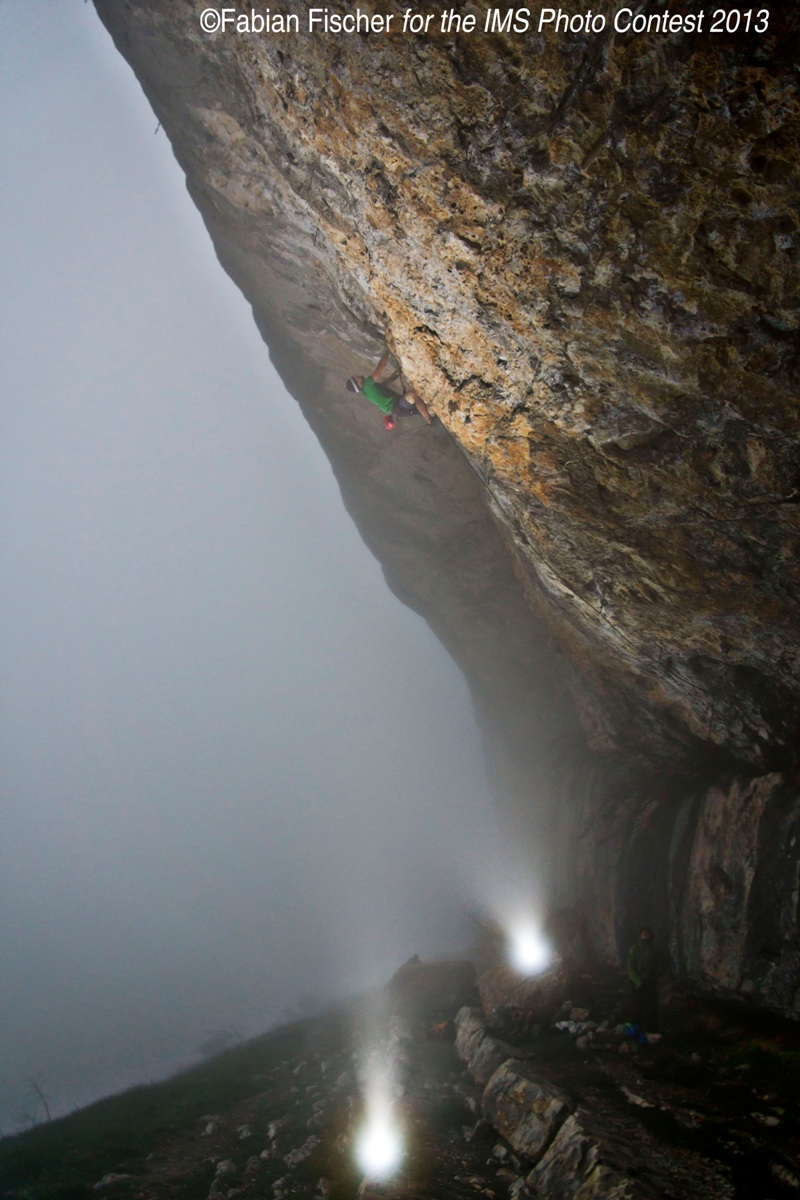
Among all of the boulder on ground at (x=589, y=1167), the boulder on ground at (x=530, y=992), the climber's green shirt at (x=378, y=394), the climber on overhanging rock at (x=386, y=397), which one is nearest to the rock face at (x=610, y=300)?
the climber on overhanging rock at (x=386, y=397)

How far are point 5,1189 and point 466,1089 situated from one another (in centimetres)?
1543

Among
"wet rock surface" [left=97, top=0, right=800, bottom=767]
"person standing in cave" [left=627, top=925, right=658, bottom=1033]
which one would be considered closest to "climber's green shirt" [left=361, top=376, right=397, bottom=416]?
"wet rock surface" [left=97, top=0, right=800, bottom=767]

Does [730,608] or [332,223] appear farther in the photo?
[332,223]

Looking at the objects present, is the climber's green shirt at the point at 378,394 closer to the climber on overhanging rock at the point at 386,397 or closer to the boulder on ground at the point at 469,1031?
the climber on overhanging rock at the point at 386,397

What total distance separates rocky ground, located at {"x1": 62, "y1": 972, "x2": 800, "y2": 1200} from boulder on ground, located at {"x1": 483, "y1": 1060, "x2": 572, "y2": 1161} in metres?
0.04

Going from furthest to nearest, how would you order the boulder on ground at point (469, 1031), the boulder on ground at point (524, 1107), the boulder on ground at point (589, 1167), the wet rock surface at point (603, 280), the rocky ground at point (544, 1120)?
1. the boulder on ground at point (469, 1031)
2. the boulder on ground at point (524, 1107)
3. the rocky ground at point (544, 1120)
4. the boulder on ground at point (589, 1167)
5. the wet rock surface at point (603, 280)

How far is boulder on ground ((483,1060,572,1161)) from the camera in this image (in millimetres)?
9844

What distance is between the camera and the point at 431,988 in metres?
22.4

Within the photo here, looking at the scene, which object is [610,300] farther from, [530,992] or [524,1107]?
[530,992]

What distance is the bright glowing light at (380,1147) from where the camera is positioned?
10.6 metres

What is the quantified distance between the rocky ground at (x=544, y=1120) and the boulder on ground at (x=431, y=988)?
1.99m

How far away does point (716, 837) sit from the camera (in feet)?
42.8

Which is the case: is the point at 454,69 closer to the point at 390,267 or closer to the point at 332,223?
the point at 390,267

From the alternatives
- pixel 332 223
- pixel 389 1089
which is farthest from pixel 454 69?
pixel 389 1089
